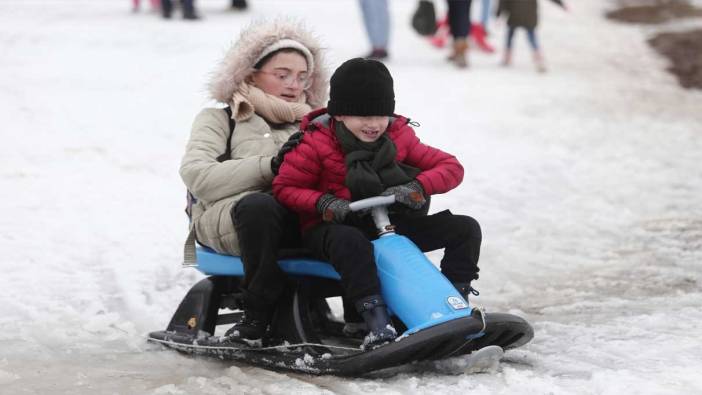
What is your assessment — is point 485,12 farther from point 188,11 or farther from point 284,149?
point 284,149

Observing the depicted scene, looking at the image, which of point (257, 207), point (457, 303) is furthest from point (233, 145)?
point (457, 303)

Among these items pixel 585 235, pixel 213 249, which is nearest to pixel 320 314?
pixel 213 249

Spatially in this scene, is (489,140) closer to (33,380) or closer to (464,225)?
(464,225)

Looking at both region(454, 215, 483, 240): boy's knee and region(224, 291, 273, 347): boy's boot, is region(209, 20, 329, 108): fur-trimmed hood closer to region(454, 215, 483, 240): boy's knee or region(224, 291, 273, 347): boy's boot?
region(224, 291, 273, 347): boy's boot

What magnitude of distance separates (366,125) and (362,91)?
14 centimetres

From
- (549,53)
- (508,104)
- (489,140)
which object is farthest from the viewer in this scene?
(549,53)

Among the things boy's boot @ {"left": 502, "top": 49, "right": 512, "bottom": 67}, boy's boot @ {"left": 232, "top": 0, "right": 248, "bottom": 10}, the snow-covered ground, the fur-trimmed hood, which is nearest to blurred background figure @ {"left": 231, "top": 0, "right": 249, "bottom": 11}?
boy's boot @ {"left": 232, "top": 0, "right": 248, "bottom": 10}

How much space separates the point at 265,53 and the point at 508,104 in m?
7.01

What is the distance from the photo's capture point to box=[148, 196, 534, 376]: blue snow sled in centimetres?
387

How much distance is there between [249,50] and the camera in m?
4.93

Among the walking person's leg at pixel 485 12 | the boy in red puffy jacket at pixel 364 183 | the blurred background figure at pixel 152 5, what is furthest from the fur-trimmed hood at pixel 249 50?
the walking person's leg at pixel 485 12

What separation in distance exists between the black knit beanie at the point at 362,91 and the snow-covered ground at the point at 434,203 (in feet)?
3.45

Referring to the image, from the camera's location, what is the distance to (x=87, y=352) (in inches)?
184

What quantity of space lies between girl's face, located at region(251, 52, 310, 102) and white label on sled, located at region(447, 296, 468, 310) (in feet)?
4.92
